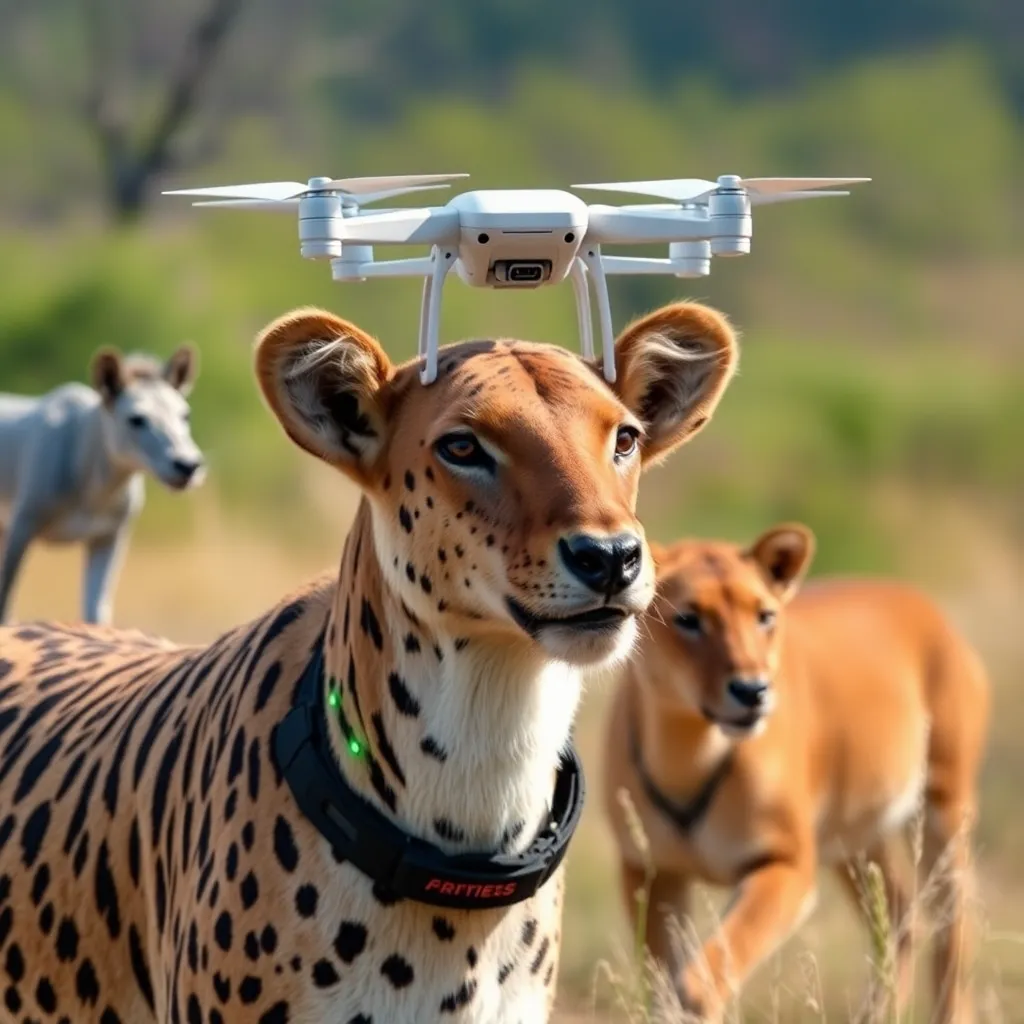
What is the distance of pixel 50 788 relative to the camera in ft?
13.8

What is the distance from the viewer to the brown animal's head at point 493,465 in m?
3.24

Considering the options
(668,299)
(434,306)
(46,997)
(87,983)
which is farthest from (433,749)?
(668,299)

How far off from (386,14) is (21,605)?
29.4m

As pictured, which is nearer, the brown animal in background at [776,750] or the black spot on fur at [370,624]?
the black spot on fur at [370,624]

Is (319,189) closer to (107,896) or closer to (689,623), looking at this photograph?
(107,896)

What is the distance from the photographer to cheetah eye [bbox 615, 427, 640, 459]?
3508 mm

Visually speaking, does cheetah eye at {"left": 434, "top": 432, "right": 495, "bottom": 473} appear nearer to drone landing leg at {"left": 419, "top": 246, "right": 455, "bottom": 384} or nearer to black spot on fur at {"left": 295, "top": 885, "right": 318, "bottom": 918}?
drone landing leg at {"left": 419, "top": 246, "right": 455, "bottom": 384}

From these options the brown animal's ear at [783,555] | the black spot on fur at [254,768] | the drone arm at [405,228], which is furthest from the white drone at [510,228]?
the brown animal's ear at [783,555]

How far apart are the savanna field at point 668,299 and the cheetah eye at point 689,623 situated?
121 centimetres

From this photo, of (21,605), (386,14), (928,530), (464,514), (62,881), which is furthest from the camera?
(386,14)

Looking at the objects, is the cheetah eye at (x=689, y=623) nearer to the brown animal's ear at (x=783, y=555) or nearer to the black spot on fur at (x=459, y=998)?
the brown animal's ear at (x=783, y=555)

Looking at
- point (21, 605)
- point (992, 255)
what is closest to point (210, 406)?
point (21, 605)

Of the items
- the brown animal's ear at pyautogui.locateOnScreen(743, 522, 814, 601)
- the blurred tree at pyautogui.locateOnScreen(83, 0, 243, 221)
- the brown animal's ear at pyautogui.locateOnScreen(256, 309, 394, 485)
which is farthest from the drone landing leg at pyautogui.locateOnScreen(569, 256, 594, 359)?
the blurred tree at pyautogui.locateOnScreen(83, 0, 243, 221)

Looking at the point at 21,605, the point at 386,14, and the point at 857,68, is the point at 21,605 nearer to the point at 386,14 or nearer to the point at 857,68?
the point at 857,68
